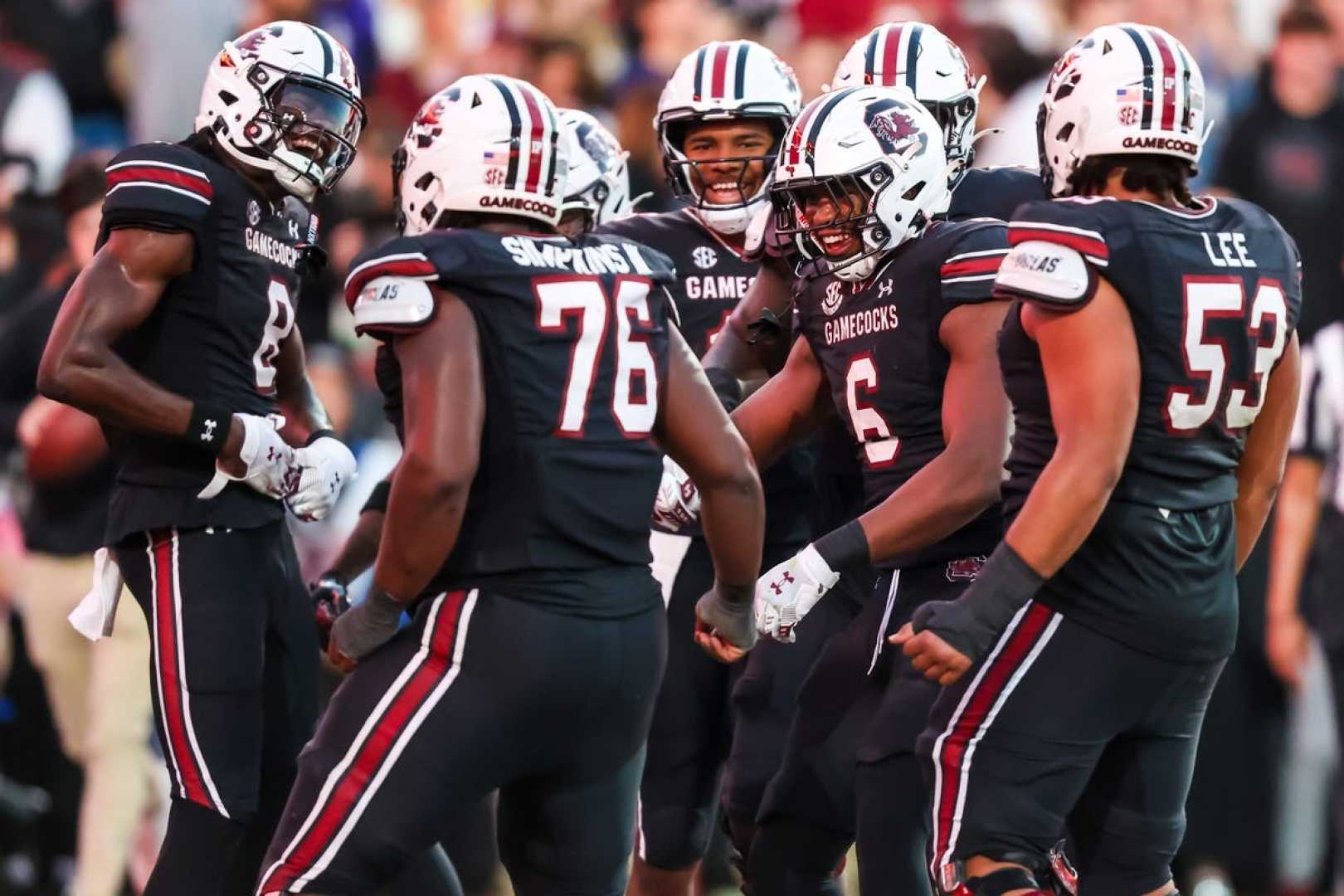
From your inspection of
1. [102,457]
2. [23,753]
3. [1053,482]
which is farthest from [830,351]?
[23,753]

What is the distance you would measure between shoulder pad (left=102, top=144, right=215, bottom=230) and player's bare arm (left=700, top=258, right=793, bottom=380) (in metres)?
1.33

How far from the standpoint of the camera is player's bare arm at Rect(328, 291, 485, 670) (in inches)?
160

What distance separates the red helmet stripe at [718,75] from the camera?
5.83 meters

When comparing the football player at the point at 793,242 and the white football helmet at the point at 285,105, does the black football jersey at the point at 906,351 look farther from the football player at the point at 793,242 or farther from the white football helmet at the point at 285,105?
the white football helmet at the point at 285,105

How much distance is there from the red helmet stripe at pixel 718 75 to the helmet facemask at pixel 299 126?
3.35ft

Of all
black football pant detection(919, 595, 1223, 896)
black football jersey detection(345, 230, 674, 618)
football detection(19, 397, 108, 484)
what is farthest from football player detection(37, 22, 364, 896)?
football detection(19, 397, 108, 484)

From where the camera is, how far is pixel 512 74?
404 inches

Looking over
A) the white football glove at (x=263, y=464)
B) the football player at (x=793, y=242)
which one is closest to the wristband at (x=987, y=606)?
the football player at (x=793, y=242)

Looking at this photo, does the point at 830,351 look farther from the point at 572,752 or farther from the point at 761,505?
the point at 572,752

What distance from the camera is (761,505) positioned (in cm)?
455

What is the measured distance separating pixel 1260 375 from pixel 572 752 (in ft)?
5.03

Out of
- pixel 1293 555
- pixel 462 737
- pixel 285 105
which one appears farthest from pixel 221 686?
pixel 1293 555

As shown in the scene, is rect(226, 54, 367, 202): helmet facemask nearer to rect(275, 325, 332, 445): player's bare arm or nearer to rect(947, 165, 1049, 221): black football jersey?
rect(275, 325, 332, 445): player's bare arm

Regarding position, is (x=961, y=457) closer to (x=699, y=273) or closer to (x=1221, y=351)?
(x=1221, y=351)
